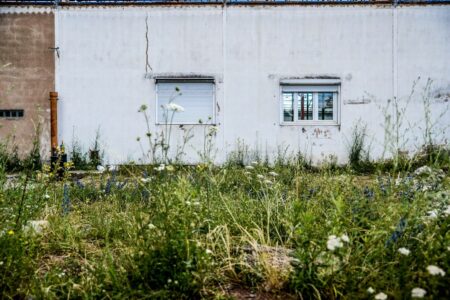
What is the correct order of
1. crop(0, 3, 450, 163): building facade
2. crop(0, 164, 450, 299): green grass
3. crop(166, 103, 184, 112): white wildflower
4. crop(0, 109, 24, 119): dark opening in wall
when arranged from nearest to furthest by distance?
1. crop(0, 164, 450, 299): green grass
2. crop(166, 103, 184, 112): white wildflower
3. crop(0, 109, 24, 119): dark opening in wall
4. crop(0, 3, 450, 163): building facade

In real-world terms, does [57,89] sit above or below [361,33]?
below

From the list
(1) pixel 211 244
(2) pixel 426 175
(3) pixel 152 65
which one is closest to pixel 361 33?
(3) pixel 152 65

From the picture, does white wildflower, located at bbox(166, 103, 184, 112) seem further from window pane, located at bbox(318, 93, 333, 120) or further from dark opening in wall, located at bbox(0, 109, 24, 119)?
dark opening in wall, located at bbox(0, 109, 24, 119)

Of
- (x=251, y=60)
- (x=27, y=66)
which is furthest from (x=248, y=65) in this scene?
(x=27, y=66)

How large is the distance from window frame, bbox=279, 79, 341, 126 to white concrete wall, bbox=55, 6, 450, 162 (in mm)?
142

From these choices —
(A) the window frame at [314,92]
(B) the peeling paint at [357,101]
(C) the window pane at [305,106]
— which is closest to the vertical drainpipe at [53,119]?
(A) the window frame at [314,92]

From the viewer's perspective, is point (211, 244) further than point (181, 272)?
Yes

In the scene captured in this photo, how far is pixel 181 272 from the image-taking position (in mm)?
2066

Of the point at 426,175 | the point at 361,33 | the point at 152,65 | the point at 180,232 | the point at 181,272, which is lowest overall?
the point at 181,272

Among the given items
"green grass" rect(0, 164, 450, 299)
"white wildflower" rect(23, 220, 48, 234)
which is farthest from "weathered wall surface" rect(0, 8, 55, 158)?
"green grass" rect(0, 164, 450, 299)

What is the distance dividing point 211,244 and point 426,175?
5.35 feet

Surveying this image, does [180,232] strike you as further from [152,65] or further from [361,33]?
[361,33]

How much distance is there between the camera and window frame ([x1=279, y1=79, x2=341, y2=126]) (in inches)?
442

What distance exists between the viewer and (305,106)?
11.4m
